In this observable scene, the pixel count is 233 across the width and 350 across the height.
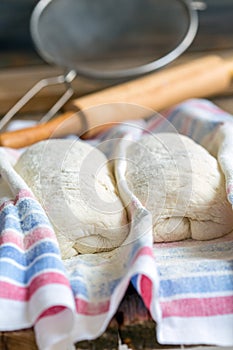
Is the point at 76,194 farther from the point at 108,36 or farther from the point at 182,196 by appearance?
the point at 108,36

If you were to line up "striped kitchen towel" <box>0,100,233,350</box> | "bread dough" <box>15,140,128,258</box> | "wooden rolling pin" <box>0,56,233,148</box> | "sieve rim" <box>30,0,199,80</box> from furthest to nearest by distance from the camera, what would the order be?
"sieve rim" <box>30,0,199,80</box>
"wooden rolling pin" <box>0,56,233,148</box>
"bread dough" <box>15,140,128,258</box>
"striped kitchen towel" <box>0,100,233,350</box>

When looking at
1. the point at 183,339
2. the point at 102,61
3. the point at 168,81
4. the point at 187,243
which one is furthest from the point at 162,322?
the point at 102,61

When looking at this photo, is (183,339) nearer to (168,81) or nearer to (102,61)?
(168,81)

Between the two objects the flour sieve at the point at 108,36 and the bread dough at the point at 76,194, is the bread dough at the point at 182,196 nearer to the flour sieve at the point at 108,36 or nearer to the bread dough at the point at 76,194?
the bread dough at the point at 76,194

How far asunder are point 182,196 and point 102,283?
0.16 m

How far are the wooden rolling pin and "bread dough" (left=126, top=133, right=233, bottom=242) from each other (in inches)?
10.5

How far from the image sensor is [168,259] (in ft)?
2.45

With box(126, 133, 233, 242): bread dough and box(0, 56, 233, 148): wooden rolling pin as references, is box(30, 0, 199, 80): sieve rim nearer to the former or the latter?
box(0, 56, 233, 148): wooden rolling pin

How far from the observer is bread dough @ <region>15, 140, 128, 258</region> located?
0.76 meters

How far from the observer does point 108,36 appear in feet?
4.67

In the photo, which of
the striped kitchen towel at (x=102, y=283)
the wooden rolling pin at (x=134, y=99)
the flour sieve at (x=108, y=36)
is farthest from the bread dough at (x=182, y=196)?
the flour sieve at (x=108, y=36)

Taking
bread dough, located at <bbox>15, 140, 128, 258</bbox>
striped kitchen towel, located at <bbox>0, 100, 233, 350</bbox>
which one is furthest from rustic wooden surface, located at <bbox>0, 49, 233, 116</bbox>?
striped kitchen towel, located at <bbox>0, 100, 233, 350</bbox>

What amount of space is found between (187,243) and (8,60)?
0.77m

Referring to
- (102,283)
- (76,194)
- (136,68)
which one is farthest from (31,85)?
(102,283)
